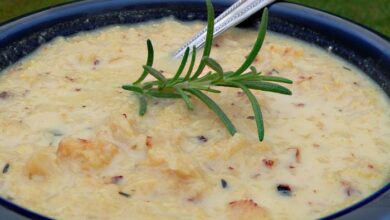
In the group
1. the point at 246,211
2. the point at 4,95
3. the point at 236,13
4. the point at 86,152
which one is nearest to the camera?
the point at 246,211

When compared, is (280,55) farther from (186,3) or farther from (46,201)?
(46,201)

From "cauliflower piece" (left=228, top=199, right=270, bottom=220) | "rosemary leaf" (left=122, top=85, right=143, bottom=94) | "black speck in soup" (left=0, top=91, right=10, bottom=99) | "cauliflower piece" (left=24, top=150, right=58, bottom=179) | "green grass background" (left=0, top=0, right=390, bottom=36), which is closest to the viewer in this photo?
"cauliflower piece" (left=228, top=199, right=270, bottom=220)

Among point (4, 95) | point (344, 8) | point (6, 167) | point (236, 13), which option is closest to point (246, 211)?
point (6, 167)

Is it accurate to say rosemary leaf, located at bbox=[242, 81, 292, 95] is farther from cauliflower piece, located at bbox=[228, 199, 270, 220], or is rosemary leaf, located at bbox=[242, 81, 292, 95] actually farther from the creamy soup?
cauliflower piece, located at bbox=[228, 199, 270, 220]

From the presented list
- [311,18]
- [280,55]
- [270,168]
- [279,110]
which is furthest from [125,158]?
[311,18]

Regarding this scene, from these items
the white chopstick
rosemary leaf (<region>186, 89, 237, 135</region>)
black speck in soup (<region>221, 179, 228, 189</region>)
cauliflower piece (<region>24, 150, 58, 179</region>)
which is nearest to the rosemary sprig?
rosemary leaf (<region>186, 89, 237, 135</region>)

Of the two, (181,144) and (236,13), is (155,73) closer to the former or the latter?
(181,144)

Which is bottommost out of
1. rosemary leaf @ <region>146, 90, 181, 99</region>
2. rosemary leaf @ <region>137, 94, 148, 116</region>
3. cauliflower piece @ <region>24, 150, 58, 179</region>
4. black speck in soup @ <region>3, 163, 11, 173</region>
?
black speck in soup @ <region>3, 163, 11, 173</region>

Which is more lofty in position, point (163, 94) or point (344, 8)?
point (163, 94)
